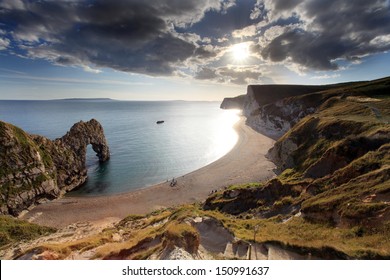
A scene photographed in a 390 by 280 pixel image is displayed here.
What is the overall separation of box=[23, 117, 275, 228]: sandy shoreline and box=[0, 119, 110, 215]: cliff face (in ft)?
10.0

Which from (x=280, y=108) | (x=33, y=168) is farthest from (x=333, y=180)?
(x=280, y=108)

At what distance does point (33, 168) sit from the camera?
47.1 metres

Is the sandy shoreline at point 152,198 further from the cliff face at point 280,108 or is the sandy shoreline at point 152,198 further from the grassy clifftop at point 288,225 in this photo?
the cliff face at point 280,108

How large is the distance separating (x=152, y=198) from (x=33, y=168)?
2505 centimetres

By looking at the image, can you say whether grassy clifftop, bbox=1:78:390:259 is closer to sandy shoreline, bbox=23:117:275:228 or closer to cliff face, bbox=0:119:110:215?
sandy shoreline, bbox=23:117:275:228

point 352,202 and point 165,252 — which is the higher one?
point 352,202

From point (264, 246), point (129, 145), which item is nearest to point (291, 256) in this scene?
point (264, 246)

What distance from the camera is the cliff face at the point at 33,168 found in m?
42.4

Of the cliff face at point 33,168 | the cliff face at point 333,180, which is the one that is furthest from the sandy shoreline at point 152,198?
the cliff face at point 333,180

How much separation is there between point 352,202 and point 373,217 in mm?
2429

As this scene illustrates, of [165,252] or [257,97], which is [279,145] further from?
[257,97]

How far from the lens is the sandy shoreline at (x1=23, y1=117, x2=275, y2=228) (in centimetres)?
4131

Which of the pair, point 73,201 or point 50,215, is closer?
point 50,215

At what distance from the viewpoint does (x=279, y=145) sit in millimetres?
60969
